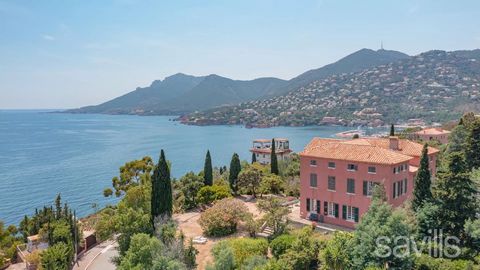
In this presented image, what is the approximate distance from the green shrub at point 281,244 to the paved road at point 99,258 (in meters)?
11.7

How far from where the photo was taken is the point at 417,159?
3134 centimetres

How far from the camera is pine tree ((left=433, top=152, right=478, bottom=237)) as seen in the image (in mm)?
21484

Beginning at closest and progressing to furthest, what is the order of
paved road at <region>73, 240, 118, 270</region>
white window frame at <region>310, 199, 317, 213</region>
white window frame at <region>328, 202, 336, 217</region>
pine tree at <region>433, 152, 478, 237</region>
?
pine tree at <region>433, 152, 478, 237</region>, paved road at <region>73, 240, 118, 270</region>, white window frame at <region>328, 202, 336, 217</region>, white window frame at <region>310, 199, 317, 213</region>

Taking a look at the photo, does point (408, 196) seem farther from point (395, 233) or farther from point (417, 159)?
point (395, 233)

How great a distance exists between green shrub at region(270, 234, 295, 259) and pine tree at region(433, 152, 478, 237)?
8935 mm

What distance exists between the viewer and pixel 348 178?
1112 inches

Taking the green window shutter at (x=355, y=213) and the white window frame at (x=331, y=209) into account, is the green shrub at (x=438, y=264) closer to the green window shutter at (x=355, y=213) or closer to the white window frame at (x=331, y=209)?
the green window shutter at (x=355, y=213)

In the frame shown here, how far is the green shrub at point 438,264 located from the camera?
18.9 meters

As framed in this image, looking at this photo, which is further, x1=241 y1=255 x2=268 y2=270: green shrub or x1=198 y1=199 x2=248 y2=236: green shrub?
x1=198 y1=199 x2=248 y2=236: green shrub

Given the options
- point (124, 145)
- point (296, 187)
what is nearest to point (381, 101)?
point (124, 145)

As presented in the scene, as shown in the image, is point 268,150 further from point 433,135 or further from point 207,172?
point 207,172

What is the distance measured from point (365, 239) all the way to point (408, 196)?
11.6 meters

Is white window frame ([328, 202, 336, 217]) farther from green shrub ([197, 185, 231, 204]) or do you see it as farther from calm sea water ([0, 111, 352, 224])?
calm sea water ([0, 111, 352, 224])

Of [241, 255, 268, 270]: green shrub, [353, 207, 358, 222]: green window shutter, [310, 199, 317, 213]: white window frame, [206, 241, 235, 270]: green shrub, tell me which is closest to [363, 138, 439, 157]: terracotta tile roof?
[353, 207, 358, 222]: green window shutter
